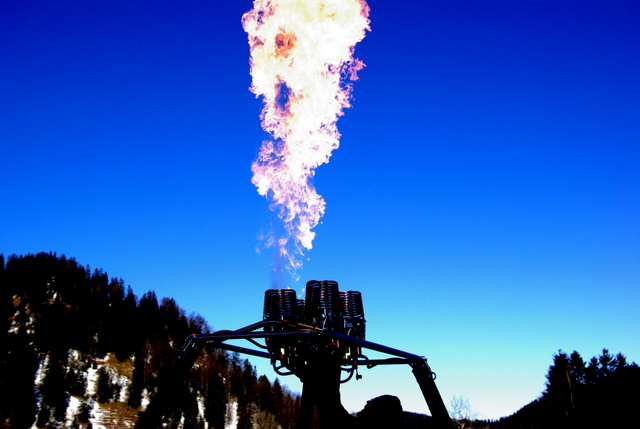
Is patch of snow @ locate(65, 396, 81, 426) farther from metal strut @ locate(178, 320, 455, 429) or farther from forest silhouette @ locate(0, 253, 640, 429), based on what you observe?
metal strut @ locate(178, 320, 455, 429)

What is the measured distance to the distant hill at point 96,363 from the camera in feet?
374

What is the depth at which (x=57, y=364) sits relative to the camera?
128 meters

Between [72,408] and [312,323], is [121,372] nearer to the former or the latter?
[72,408]

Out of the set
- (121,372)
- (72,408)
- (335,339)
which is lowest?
(335,339)

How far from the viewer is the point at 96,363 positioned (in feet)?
469

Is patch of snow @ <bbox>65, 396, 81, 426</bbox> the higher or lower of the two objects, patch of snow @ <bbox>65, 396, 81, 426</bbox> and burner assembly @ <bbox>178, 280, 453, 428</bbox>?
the higher

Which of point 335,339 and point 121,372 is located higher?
point 121,372

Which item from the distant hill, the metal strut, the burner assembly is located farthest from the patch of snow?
the metal strut

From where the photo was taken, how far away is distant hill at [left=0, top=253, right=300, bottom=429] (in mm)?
113875

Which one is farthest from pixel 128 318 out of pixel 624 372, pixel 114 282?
pixel 624 372

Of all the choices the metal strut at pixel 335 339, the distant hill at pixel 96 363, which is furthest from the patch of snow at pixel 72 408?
the metal strut at pixel 335 339

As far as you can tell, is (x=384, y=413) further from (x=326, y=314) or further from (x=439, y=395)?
(x=326, y=314)

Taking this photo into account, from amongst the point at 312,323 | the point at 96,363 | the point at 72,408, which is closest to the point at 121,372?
the point at 96,363

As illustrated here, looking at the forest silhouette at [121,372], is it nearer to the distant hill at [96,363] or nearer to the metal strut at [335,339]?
the distant hill at [96,363]
